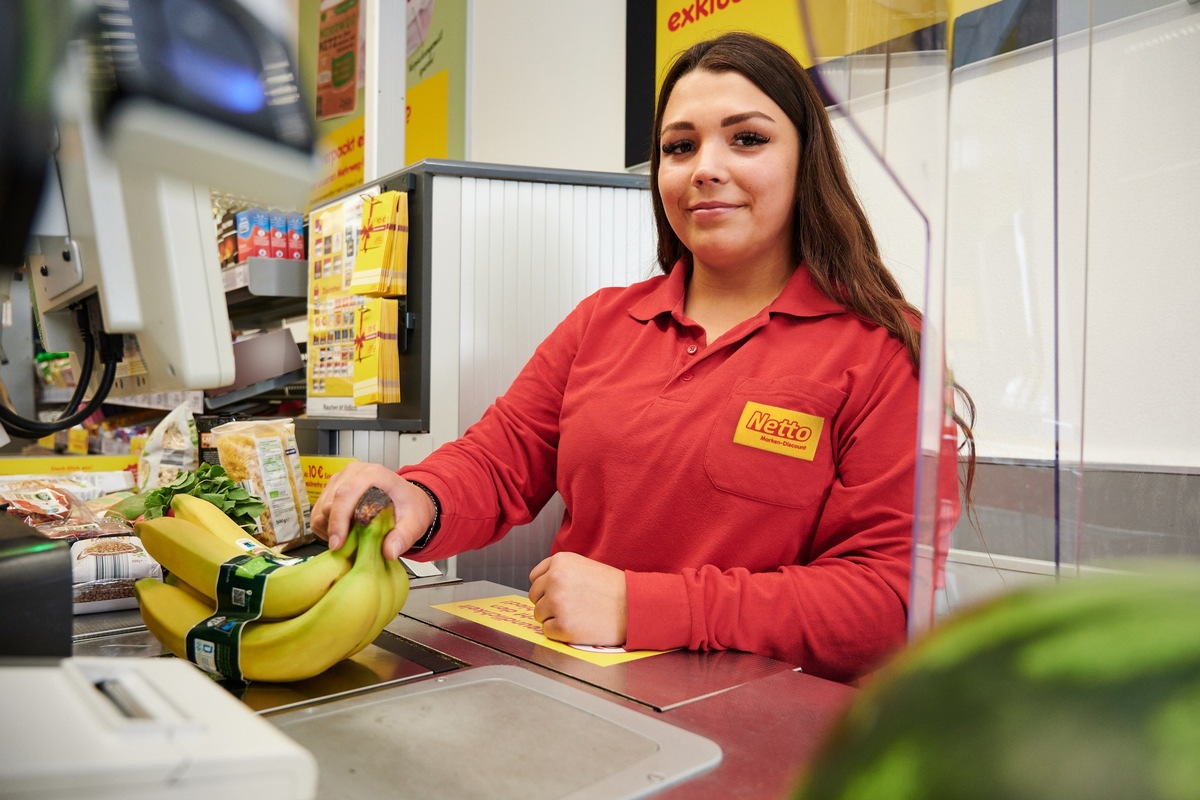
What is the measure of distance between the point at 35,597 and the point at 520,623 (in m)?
0.58

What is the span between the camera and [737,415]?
1.37m

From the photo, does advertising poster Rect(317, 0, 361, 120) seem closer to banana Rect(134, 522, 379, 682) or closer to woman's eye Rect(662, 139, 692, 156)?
woman's eye Rect(662, 139, 692, 156)

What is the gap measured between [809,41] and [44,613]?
25.5 inches

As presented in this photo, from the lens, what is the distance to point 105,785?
1.19ft

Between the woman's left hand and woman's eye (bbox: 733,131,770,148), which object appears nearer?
the woman's left hand

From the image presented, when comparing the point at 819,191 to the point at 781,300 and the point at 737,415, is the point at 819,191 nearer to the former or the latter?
the point at 781,300

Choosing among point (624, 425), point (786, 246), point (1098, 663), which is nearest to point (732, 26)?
point (786, 246)

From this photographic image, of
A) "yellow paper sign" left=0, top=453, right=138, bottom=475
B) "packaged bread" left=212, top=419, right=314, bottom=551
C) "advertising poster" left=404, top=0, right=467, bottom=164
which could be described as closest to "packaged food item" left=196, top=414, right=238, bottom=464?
"packaged bread" left=212, top=419, right=314, bottom=551

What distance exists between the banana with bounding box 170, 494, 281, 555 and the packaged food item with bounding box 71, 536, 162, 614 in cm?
10

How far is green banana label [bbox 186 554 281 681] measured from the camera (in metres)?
0.81

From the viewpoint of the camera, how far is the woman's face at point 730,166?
1432mm

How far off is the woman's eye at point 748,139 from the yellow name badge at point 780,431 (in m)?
0.44

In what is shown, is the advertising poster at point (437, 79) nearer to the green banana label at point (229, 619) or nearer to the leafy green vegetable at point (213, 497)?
the leafy green vegetable at point (213, 497)

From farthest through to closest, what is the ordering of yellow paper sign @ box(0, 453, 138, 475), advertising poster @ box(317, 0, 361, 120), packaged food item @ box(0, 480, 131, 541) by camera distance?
1. advertising poster @ box(317, 0, 361, 120)
2. yellow paper sign @ box(0, 453, 138, 475)
3. packaged food item @ box(0, 480, 131, 541)
